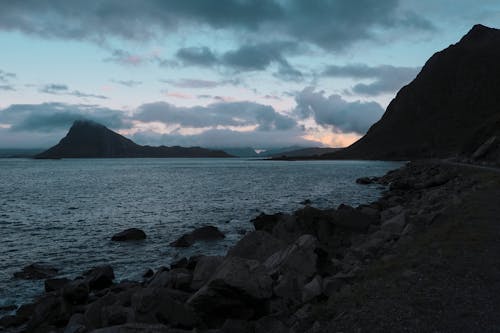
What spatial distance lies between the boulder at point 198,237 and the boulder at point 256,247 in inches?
388

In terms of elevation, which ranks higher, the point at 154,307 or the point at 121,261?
the point at 154,307

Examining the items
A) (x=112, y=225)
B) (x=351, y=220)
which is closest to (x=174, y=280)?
(x=351, y=220)

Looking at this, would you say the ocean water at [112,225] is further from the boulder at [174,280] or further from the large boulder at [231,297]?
the large boulder at [231,297]

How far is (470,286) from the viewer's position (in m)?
10.3

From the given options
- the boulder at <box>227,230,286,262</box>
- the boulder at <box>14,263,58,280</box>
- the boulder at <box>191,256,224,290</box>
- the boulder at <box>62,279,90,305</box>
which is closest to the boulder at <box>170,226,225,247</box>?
the boulder at <box>14,263,58,280</box>

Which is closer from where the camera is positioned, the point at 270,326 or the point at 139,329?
the point at 139,329

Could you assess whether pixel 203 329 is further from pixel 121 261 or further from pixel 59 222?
pixel 59 222

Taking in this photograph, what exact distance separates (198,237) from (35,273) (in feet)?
35.5

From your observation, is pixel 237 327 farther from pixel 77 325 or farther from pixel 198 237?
pixel 198 237

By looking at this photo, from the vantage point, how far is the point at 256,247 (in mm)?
19344

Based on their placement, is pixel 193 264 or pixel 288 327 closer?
pixel 288 327

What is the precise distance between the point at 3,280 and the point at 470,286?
67.8ft

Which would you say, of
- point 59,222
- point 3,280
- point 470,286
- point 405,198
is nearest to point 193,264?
point 3,280

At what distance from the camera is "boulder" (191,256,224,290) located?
51.5ft
